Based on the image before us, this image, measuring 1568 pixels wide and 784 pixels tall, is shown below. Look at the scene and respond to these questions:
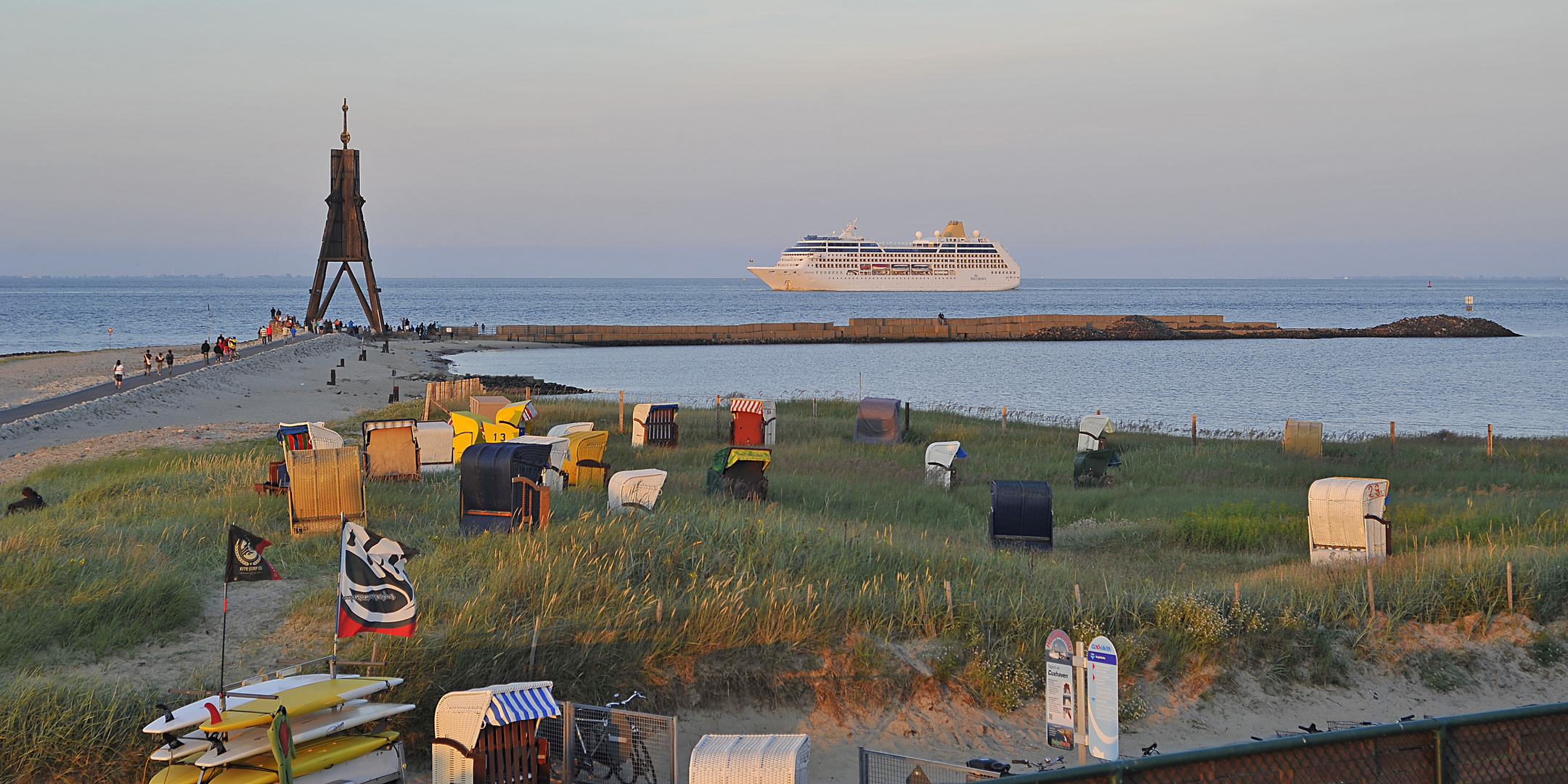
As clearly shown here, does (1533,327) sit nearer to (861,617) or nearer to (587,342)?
(587,342)

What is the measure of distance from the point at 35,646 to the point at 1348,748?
10646mm

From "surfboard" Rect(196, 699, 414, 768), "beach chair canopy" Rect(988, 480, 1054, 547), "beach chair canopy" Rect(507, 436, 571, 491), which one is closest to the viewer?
"surfboard" Rect(196, 699, 414, 768)

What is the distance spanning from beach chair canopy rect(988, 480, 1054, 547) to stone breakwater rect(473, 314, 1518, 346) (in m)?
77.1

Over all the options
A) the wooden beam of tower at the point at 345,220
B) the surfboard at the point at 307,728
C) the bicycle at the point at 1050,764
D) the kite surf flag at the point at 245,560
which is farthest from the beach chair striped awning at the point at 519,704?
the wooden beam of tower at the point at 345,220

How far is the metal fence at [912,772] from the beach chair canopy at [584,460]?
39.1ft

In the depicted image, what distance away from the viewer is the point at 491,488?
14211 millimetres

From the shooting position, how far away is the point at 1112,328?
108562mm

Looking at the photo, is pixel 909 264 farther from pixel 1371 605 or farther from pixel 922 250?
pixel 1371 605

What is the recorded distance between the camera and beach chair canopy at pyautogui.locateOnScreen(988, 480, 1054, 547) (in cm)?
1641

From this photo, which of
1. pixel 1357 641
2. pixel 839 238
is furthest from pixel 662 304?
pixel 1357 641

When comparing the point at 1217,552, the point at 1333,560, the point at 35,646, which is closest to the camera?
the point at 35,646

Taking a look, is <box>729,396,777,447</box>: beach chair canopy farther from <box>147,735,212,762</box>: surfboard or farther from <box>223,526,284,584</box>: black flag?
<box>147,735,212,762</box>: surfboard

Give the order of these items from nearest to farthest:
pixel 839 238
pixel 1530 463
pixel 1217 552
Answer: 1. pixel 1217 552
2. pixel 1530 463
3. pixel 839 238

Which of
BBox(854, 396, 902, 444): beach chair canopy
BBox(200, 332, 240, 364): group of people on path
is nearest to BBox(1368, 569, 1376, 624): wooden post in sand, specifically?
BBox(854, 396, 902, 444): beach chair canopy
